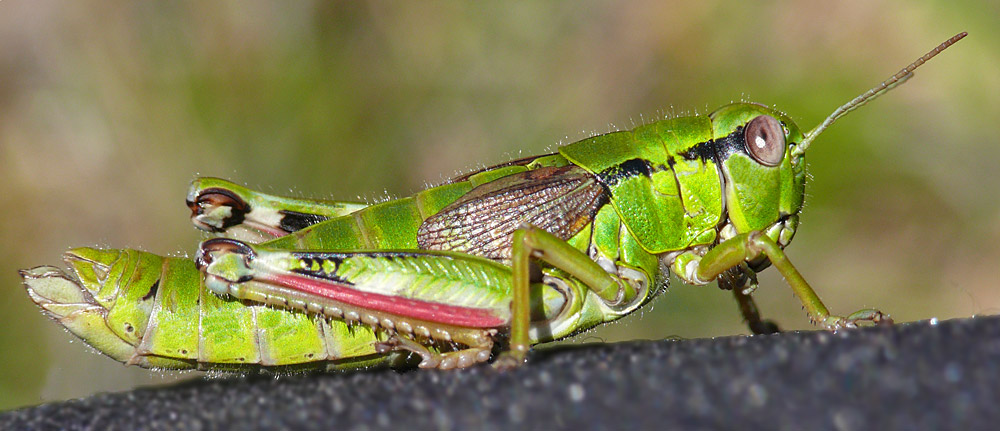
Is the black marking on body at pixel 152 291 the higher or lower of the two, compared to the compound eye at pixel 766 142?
higher

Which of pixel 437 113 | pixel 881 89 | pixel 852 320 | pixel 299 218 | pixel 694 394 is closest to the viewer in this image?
pixel 694 394

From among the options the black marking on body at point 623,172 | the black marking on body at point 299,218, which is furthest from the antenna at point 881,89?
the black marking on body at point 299,218

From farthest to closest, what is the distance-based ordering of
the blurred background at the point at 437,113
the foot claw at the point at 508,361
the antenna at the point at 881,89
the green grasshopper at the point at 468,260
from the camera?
the blurred background at the point at 437,113, the antenna at the point at 881,89, the green grasshopper at the point at 468,260, the foot claw at the point at 508,361

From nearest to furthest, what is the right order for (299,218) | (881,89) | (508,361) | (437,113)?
(508,361), (881,89), (299,218), (437,113)

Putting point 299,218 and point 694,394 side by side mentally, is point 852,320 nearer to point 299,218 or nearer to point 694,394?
point 694,394

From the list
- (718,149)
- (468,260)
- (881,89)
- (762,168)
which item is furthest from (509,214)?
(881,89)

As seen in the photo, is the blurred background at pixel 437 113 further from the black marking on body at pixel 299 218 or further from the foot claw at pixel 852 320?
the foot claw at pixel 852 320

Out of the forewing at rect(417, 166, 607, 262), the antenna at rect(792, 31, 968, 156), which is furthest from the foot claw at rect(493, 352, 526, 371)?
the antenna at rect(792, 31, 968, 156)
